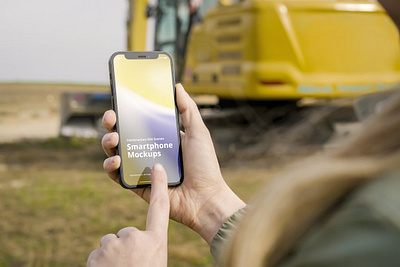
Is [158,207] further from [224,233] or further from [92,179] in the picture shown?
[92,179]

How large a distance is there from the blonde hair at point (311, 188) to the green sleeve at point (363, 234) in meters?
0.03

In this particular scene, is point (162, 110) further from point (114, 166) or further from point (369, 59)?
point (369, 59)

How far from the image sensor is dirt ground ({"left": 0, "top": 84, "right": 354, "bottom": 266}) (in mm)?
3941

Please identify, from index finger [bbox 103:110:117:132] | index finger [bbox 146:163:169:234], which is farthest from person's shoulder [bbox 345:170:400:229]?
index finger [bbox 103:110:117:132]

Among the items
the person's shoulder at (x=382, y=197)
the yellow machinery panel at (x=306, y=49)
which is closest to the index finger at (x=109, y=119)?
the person's shoulder at (x=382, y=197)

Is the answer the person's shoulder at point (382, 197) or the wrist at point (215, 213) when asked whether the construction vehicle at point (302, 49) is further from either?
the person's shoulder at point (382, 197)

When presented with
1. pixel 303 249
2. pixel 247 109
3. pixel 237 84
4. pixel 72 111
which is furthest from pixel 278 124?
pixel 303 249

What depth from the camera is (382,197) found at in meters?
0.50

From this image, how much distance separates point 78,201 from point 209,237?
3.69 meters

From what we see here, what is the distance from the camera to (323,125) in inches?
295

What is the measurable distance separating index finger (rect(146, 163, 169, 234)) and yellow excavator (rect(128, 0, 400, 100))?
5.31m

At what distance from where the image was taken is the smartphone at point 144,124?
164 cm

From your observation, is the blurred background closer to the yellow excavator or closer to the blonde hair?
the yellow excavator

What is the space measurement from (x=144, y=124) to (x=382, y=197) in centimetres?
120
